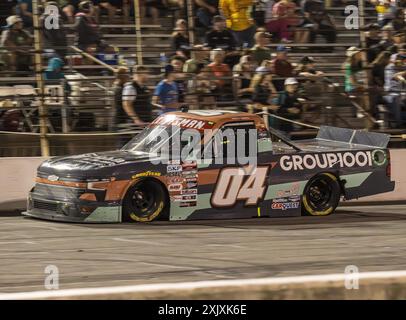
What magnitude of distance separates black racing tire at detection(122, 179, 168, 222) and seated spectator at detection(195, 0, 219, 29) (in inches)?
243

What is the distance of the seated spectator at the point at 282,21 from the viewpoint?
18125 mm

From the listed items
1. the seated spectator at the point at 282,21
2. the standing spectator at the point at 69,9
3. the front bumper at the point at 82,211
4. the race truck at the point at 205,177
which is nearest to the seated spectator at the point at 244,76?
the seated spectator at the point at 282,21

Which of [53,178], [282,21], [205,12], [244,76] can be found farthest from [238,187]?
[282,21]

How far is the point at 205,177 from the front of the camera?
40.0 ft

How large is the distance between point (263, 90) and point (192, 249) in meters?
6.93

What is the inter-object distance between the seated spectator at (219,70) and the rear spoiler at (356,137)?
2.70 m

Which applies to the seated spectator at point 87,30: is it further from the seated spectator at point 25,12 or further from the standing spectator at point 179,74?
the standing spectator at point 179,74

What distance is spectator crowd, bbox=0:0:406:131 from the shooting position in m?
16.0

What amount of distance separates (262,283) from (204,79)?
11074 millimetres

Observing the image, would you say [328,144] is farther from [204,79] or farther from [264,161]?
[204,79]

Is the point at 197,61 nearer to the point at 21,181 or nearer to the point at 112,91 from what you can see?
the point at 112,91

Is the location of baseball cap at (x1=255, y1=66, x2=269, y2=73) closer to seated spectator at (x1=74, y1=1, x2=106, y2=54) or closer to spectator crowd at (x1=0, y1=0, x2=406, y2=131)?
spectator crowd at (x1=0, y1=0, x2=406, y2=131)

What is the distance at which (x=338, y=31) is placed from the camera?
1877 centimetres

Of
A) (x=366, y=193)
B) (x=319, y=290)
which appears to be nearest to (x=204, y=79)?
(x=366, y=193)
